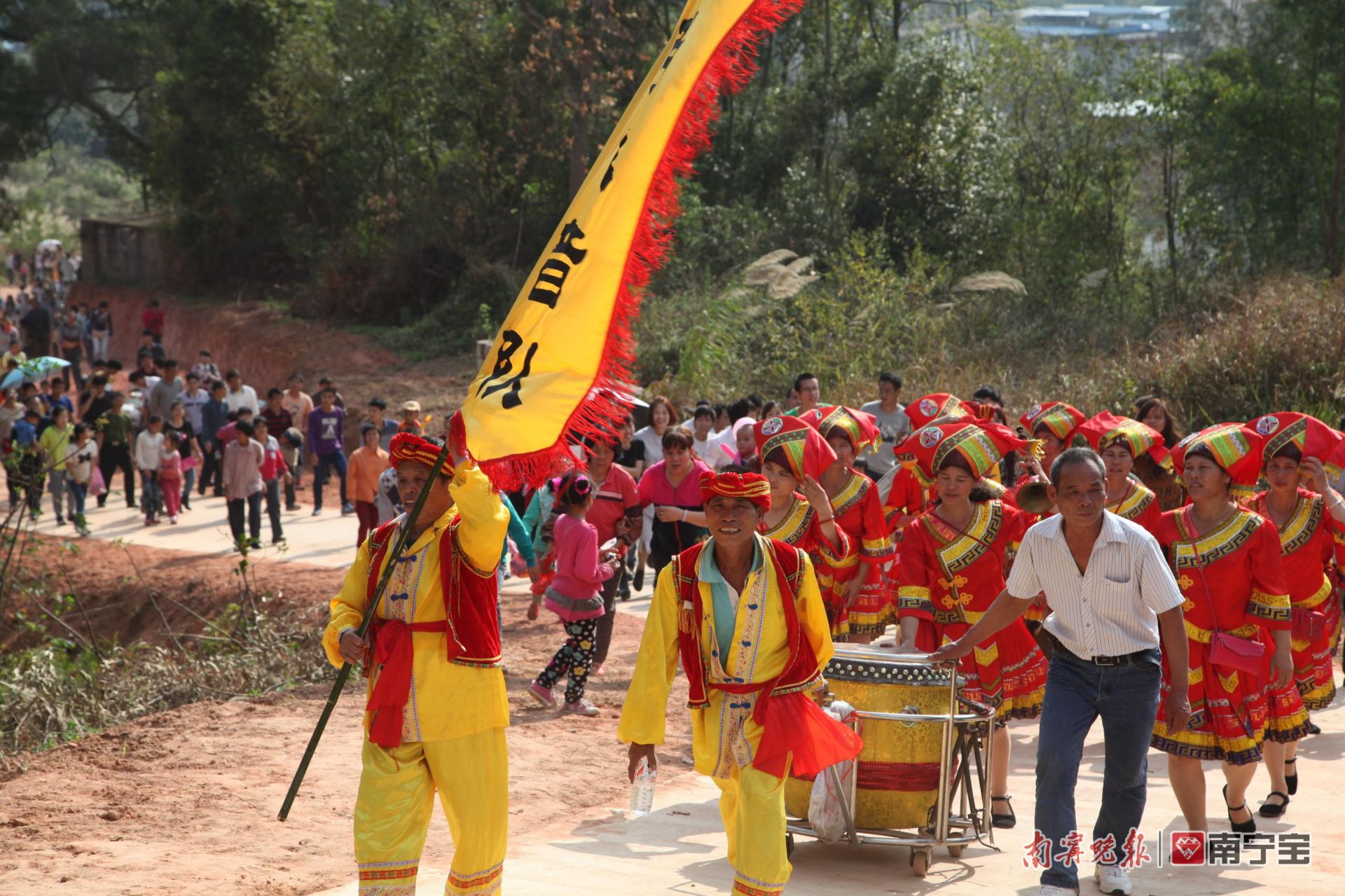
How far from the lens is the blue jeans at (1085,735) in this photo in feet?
18.1

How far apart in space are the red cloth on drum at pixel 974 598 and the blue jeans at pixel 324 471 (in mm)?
13161

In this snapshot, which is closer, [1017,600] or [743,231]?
[1017,600]

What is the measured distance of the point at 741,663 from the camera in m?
5.28

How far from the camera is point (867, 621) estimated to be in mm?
8359

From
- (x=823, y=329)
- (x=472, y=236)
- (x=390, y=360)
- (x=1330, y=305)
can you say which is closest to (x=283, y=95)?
(x=472, y=236)

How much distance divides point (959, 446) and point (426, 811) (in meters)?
3.30

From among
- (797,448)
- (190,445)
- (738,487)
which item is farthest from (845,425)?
(190,445)

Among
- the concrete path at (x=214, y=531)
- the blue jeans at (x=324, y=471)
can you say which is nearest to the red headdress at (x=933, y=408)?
the concrete path at (x=214, y=531)

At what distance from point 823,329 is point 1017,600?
14.5m

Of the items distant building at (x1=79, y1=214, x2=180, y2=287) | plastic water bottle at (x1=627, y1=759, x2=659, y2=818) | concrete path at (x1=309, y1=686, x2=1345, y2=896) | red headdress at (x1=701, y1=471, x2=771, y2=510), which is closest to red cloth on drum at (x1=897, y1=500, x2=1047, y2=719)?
concrete path at (x1=309, y1=686, x2=1345, y2=896)

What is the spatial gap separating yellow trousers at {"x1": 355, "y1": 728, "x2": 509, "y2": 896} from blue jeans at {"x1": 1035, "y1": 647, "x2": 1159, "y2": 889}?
83.5 inches

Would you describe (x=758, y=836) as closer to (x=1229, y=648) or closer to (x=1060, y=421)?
(x=1229, y=648)

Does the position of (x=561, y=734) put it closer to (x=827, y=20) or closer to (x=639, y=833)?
(x=639, y=833)

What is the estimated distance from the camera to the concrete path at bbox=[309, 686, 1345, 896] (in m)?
6.11
